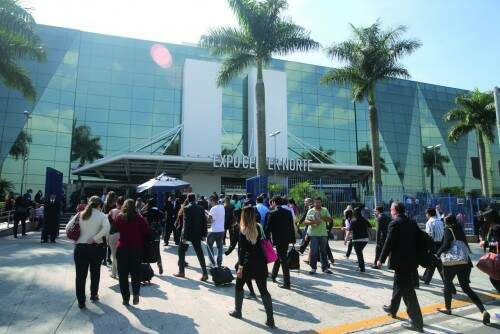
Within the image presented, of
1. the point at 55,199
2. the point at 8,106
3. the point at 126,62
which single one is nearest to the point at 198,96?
the point at 126,62

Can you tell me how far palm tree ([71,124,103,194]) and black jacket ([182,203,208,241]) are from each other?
30.4m

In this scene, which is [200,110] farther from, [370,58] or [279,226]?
[279,226]

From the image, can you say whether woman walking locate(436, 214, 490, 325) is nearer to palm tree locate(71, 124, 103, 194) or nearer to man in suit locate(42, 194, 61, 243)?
man in suit locate(42, 194, 61, 243)

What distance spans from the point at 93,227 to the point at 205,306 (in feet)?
7.27

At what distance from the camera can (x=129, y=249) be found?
249 inches

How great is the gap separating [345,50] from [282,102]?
18438 mm

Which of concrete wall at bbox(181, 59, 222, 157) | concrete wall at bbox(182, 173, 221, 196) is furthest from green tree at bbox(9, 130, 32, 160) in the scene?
concrete wall at bbox(182, 173, 221, 196)

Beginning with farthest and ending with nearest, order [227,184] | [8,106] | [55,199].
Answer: [227,184] → [8,106] → [55,199]

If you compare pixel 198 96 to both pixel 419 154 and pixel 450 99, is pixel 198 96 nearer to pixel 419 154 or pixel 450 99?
pixel 419 154

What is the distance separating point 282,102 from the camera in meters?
41.8

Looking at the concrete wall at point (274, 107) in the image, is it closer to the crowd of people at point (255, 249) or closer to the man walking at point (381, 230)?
the man walking at point (381, 230)

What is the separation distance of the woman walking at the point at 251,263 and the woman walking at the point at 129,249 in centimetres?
169

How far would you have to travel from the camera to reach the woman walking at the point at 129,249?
20.6 feet

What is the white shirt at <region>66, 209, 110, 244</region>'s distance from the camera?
242 inches
